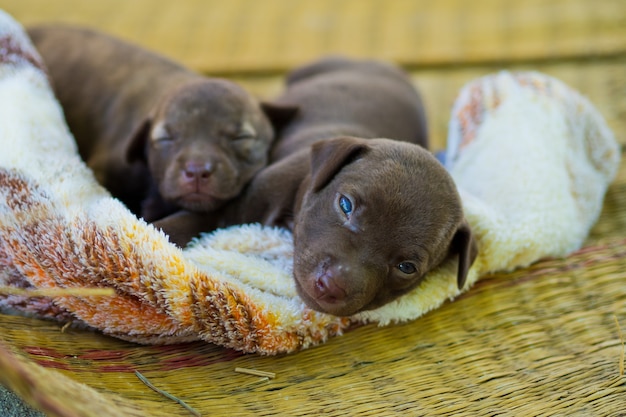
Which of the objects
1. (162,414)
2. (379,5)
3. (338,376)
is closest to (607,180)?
(338,376)

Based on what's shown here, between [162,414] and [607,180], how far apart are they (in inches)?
106

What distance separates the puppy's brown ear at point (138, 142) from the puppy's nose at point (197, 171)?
0.47m

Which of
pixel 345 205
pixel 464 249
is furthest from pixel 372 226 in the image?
pixel 464 249

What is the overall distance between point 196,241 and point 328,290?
2.61ft

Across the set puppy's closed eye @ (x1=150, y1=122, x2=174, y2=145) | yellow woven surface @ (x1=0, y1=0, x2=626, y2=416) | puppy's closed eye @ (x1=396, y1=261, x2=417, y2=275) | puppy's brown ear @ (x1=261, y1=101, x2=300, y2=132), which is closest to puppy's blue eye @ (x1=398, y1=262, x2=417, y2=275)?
puppy's closed eye @ (x1=396, y1=261, x2=417, y2=275)

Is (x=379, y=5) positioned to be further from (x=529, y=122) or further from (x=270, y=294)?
(x=270, y=294)

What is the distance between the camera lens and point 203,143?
3.28 meters

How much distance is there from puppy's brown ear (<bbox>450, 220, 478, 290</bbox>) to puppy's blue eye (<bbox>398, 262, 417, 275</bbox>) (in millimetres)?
224

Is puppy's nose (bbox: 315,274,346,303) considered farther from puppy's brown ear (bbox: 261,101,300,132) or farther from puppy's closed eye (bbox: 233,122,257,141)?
puppy's brown ear (bbox: 261,101,300,132)

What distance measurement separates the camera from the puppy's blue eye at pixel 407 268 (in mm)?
2474

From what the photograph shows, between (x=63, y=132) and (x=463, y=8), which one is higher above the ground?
(x=63, y=132)

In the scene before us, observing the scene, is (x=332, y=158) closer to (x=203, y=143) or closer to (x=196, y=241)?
(x=196, y=241)

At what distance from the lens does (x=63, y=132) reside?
10.3 feet

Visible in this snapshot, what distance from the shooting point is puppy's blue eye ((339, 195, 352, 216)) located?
248 centimetres
